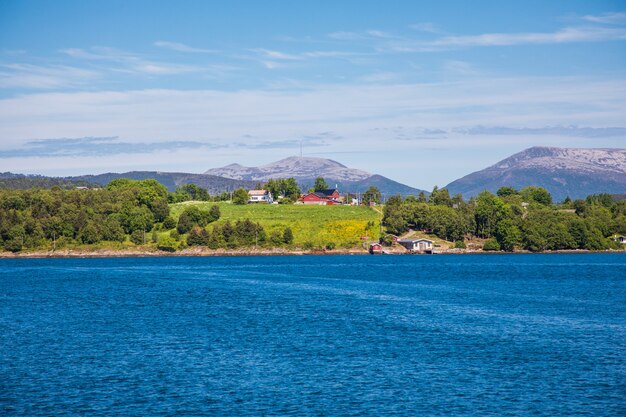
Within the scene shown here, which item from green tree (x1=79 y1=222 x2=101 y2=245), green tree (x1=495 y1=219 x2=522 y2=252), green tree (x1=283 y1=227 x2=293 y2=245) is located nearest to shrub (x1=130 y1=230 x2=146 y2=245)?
green tree (x1=79 y1=222 x2=101 y2=245)

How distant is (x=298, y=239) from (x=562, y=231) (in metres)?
61.9

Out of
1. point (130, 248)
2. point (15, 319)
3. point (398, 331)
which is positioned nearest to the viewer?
point (398, 331)

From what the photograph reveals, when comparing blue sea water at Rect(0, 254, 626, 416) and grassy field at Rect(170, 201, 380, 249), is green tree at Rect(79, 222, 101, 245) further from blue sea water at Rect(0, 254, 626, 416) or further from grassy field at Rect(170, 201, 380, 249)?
blue sea water at Rect(0, 254, 626, 416)

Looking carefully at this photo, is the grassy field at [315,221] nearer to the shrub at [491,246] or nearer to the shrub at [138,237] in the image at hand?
the shrub at [138,237]

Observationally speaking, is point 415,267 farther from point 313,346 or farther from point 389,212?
point 313,346

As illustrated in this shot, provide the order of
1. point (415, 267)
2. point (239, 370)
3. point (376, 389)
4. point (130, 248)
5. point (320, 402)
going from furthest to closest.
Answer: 1. point (130, 248)
2. point (415, 267)
3. point (239, 370)
4. point (376, 389)
5. point (320, 402)

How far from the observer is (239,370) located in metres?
38.7

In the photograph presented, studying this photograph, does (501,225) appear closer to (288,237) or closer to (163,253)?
(288,237)

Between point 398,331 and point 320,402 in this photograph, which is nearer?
point 320,402

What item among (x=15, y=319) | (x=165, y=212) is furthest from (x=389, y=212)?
(x=15, y=319)

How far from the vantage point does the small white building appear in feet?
556

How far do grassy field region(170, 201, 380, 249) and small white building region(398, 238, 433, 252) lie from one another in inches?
283

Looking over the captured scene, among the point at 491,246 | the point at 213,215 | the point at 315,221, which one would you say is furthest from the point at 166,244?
the point at 491,246

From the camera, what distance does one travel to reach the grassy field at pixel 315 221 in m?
170
